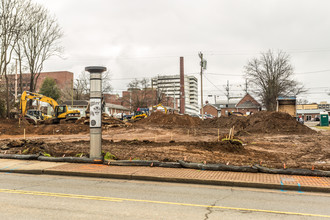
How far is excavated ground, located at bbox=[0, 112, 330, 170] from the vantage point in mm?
12820

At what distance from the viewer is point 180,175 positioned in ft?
31.2

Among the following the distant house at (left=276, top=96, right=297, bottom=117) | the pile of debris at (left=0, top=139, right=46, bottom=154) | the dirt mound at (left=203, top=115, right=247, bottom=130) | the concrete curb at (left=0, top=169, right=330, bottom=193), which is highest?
the distant house at (left=276, top=96, right=297, bottom=117)

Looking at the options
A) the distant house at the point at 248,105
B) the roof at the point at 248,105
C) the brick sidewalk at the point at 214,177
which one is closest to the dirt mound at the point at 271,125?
the brick sidewalk at the point at 214,177

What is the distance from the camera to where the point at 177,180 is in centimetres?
916

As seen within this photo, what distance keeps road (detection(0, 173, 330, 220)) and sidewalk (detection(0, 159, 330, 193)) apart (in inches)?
12.0

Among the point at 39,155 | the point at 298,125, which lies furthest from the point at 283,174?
the point at 298,125

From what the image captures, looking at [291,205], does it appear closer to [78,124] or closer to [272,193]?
[272,193]

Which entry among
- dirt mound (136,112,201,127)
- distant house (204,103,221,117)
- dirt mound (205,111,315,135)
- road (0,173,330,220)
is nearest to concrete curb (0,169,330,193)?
road (0,173,330,220)

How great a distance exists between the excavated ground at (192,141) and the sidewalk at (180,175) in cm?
133

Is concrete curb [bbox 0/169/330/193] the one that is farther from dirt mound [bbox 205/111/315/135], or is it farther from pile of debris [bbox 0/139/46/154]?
dirt mound [bbox 205/111/315/135]

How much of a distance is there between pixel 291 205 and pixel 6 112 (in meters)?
43.3

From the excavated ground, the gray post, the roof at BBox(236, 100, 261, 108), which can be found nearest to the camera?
the gray post

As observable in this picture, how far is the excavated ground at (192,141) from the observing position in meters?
12.8

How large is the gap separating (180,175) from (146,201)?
2.86 m
